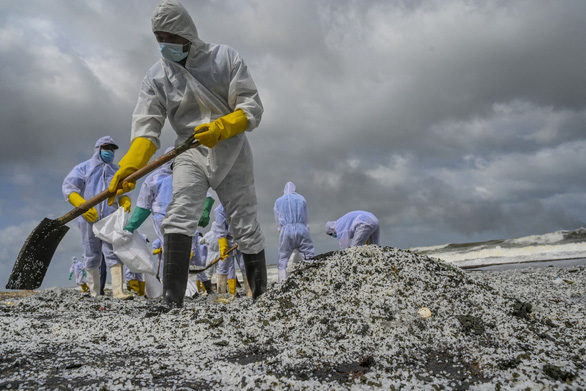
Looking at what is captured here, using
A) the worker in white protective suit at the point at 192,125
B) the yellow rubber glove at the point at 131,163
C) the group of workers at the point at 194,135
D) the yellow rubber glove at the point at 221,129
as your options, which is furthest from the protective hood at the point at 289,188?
the yellow rubber glove at the point at 221,129

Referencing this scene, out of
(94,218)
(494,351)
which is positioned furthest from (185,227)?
(94,218)

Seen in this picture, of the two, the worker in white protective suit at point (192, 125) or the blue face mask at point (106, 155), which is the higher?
the blue face mask at point (106, 155)

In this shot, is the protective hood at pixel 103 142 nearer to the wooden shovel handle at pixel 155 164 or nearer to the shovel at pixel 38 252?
the shovel at pixel 38 252

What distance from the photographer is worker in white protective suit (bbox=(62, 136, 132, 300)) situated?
18.7 ft

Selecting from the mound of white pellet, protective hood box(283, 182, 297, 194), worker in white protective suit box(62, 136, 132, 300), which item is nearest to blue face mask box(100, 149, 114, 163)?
worker in white protective suit box(62, 136, 132, 300)

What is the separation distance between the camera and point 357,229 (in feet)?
25.2

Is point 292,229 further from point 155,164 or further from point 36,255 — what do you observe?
point 155,164

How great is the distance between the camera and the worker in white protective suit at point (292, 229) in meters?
6.76

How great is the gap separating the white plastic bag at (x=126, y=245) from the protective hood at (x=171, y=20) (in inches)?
114

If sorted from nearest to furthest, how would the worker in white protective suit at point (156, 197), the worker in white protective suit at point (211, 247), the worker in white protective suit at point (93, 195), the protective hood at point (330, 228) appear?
1. the worker in white protective suit at point (93, 195)
2. the worker in white protective suit at point (156, 197)
3. the protective hood at point (330, 228)
4. the worker in white protective suit at point (211, 247)

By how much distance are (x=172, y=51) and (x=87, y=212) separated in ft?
10.9

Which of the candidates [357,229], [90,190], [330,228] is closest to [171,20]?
[90,190]

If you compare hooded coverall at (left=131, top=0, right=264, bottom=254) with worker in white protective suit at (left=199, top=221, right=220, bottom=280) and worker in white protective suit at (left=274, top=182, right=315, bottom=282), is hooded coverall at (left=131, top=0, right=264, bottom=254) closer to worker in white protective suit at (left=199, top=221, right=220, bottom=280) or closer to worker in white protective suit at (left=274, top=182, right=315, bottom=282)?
worker in white protective suit at (left=274, top=182, right=315, bottom=282)

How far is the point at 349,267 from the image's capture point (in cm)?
285
